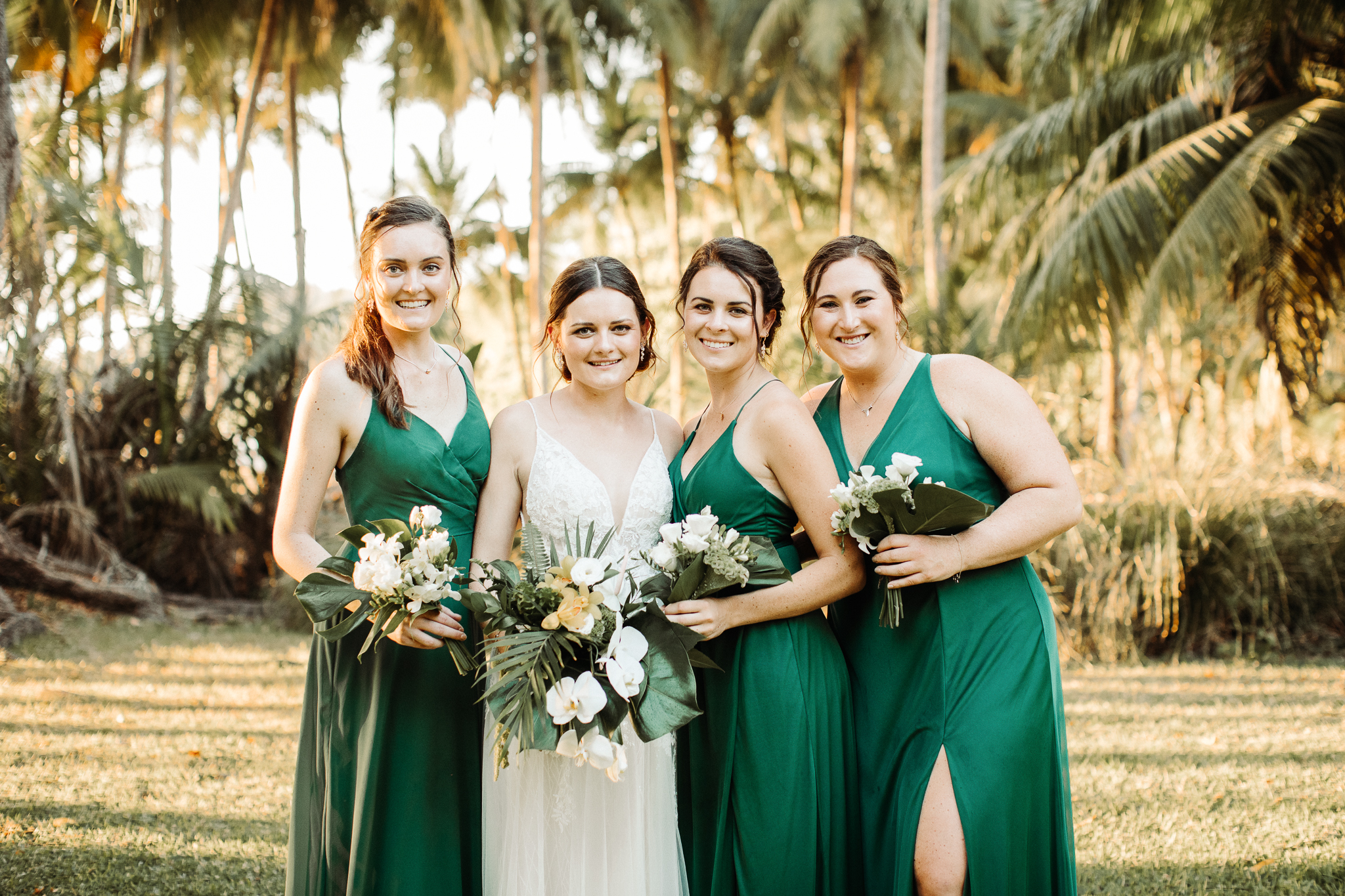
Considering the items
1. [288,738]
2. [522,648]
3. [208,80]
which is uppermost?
[208,80]

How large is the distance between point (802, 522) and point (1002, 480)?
2.24 ft

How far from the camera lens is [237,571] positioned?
14242mm

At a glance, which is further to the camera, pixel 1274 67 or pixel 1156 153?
pixel 1156 153

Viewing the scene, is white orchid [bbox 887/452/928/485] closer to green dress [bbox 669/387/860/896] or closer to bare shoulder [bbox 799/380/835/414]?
green dress [bbox 669/387/860/896]

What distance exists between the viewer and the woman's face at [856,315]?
3256mm

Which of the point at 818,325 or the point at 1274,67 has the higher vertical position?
the point at 1274,67

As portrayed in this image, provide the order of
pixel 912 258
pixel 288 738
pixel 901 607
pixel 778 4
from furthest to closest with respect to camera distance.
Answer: pixel 912 258, pixel 778 4, pixel 288 738, pixel 901 607

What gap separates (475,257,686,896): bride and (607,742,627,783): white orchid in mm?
422

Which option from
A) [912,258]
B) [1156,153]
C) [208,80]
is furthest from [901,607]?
[912,258]

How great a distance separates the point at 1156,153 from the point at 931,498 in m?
12.2

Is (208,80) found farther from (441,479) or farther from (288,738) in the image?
(441,479)

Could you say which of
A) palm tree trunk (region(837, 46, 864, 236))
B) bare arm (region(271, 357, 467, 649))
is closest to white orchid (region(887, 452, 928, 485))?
bare arm (region(271, 357, 467, 649))

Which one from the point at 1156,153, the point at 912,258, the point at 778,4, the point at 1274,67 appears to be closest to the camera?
the point at 1274,67

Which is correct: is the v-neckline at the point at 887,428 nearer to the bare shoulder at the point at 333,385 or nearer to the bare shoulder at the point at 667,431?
the bare shoulder at the point at 667,431
